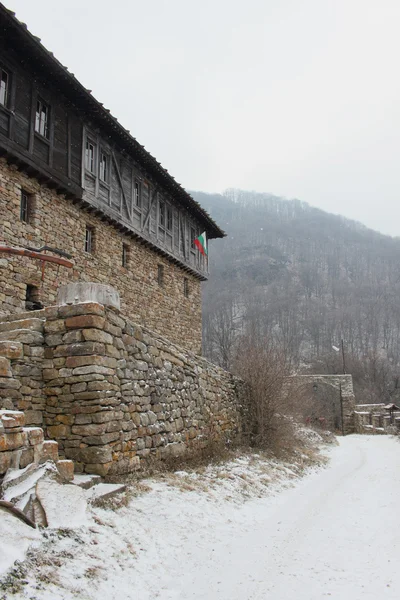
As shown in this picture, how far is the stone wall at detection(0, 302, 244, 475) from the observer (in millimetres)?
6227

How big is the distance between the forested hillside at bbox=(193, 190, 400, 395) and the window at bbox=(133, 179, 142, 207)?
30418mm

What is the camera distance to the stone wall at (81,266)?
1178 cm

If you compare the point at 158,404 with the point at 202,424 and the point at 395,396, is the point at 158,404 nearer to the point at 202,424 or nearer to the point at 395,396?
the point at 202,424

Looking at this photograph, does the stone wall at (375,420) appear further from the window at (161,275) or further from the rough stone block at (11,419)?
the rough stone block at (11,419)

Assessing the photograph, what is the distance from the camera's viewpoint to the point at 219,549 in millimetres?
5270

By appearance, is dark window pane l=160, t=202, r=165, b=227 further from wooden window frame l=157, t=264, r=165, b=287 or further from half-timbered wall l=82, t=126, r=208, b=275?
wooden window frame l=157, t=264, r=165, b=287

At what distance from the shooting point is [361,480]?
1120cm

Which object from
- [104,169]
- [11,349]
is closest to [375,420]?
[104,169]

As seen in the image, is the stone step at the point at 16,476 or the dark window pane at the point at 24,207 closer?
the stone step at the point at 16,476

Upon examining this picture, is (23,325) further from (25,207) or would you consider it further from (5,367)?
(25,207)

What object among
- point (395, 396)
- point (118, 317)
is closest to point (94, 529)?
point (118, 317)

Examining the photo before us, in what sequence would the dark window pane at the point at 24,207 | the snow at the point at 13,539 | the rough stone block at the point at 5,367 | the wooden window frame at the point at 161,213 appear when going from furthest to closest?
the wooden window frame at the point at 161,213, the dark window pane at the point at 24,207, the rough stone block at the point at 5,367, the snow at the point at 13,539

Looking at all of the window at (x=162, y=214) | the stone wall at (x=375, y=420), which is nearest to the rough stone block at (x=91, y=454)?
the window at (x=162, y=214)

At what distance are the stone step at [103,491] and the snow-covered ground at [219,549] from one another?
0.20 metres
